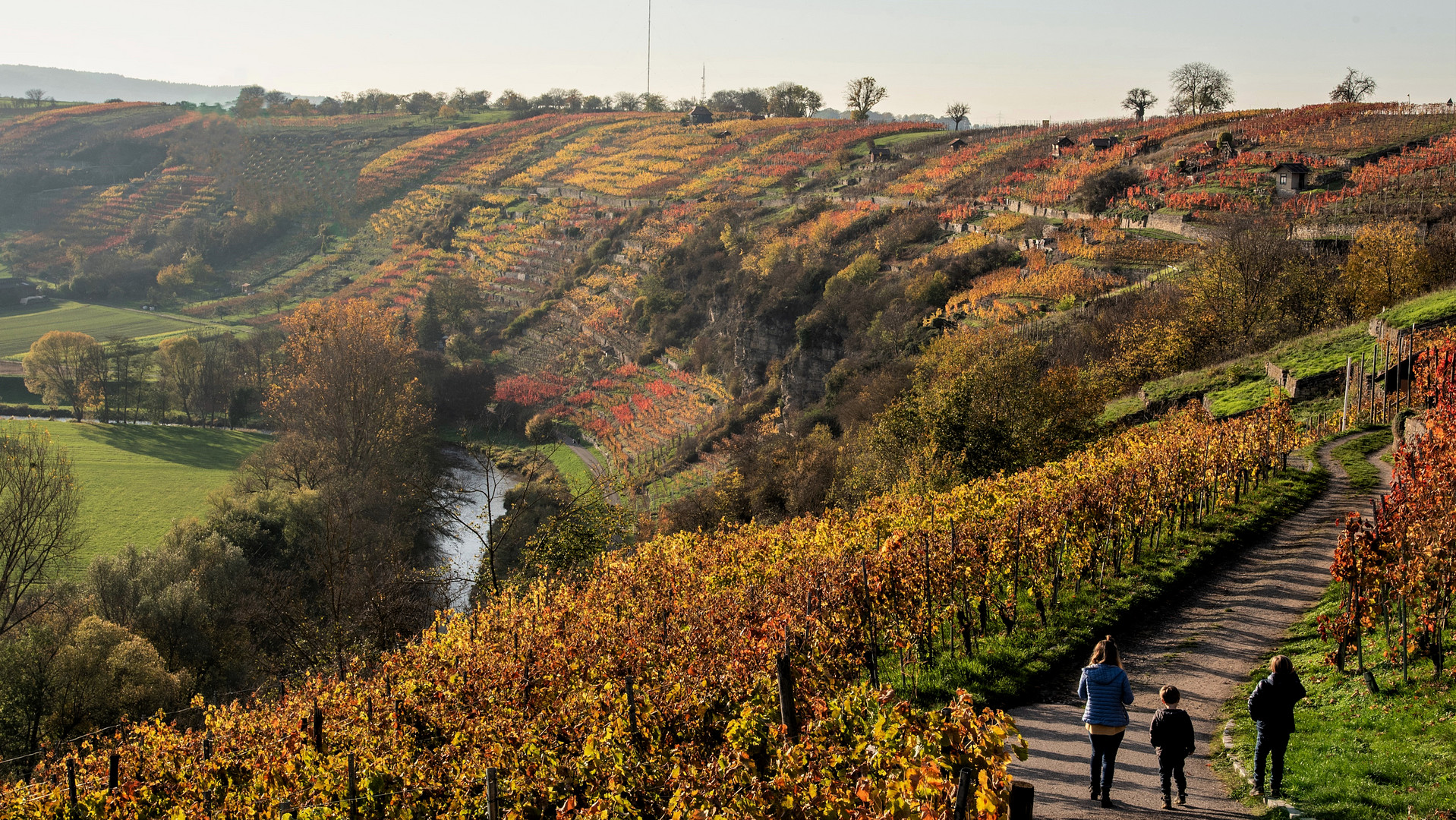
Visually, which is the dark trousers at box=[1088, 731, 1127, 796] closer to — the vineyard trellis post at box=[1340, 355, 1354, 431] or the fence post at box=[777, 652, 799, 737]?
the fence post at box=[777, 652, 799, 737]

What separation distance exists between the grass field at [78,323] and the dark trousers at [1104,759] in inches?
4093

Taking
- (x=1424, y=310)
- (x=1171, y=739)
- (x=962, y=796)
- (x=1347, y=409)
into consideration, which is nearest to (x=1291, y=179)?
(x=1424, y=310)

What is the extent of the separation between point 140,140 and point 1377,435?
192 metres

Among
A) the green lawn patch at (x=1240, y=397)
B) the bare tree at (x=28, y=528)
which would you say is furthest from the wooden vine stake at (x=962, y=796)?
the bare tree at (x=28, y=528)

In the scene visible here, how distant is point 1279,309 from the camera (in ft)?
121

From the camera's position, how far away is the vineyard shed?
2028 inches

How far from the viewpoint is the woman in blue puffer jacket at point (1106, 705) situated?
9.40 metres

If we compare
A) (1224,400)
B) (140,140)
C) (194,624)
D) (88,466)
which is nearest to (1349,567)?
(1224,400)

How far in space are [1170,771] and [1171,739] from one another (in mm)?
382

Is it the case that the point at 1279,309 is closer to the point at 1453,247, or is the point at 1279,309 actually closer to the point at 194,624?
the point at 1453,247

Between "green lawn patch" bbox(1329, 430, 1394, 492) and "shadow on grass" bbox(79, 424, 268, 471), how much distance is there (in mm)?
63106

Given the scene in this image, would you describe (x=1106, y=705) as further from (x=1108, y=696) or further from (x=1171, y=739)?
(x=1171, y=739)

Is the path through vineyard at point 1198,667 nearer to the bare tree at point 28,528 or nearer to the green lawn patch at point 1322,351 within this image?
the green lawn patch at point 1322,351

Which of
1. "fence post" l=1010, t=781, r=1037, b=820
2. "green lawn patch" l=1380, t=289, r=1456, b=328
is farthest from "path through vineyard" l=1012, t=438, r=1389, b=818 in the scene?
"green lawn patch" l=1380, t=289, r=1456, b=328
